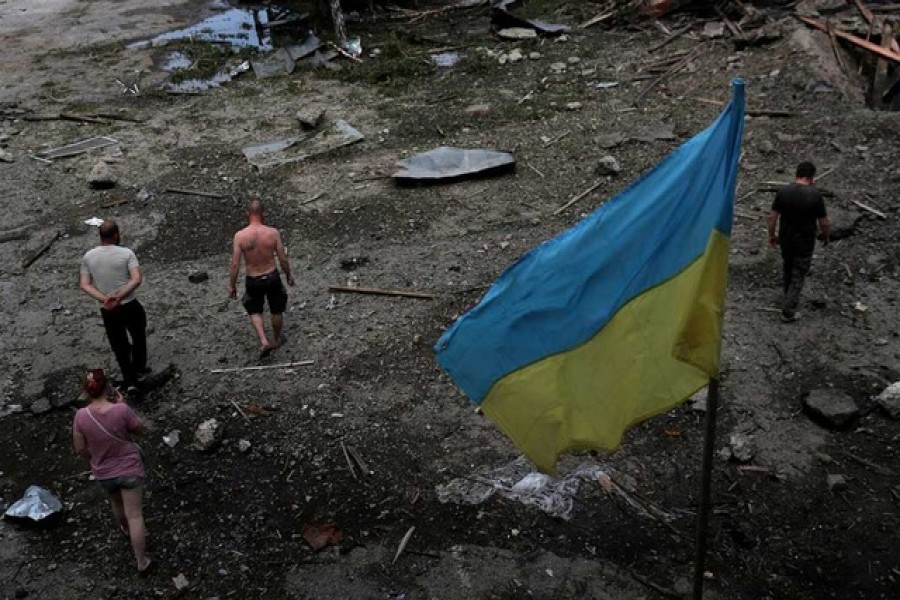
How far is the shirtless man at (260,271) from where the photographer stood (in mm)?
7777

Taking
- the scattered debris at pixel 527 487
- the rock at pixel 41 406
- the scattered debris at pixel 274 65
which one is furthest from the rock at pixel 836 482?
the scattered debris at pixel 274 65

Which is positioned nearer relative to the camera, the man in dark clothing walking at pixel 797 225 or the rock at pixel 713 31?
the man in dark clothing walking at pixel 797 225

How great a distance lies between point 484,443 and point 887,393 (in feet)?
11.2

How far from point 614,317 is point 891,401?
3882 millimetres

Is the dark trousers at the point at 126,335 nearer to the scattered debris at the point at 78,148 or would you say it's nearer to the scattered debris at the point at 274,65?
the scattered debris at the point at 78,148

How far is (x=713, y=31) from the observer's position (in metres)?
15.6

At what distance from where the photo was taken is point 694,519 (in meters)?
6.10

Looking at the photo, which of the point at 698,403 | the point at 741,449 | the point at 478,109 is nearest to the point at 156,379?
the point at 698,403

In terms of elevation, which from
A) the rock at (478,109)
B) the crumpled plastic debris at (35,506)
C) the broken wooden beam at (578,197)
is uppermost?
the rock at (478,109)

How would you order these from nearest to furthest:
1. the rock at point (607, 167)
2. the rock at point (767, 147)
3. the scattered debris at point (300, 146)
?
the rock at point (607, 167)
the rock at point (767, 147)
the scattered debris at point (300, 146)

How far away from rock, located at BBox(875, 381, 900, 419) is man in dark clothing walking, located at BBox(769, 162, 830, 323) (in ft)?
4.45

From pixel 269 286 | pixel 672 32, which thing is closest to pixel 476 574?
pixel 269 286

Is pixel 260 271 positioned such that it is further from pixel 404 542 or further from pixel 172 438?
pixel 404 542

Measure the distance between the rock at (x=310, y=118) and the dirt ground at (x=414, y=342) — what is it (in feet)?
0.66
